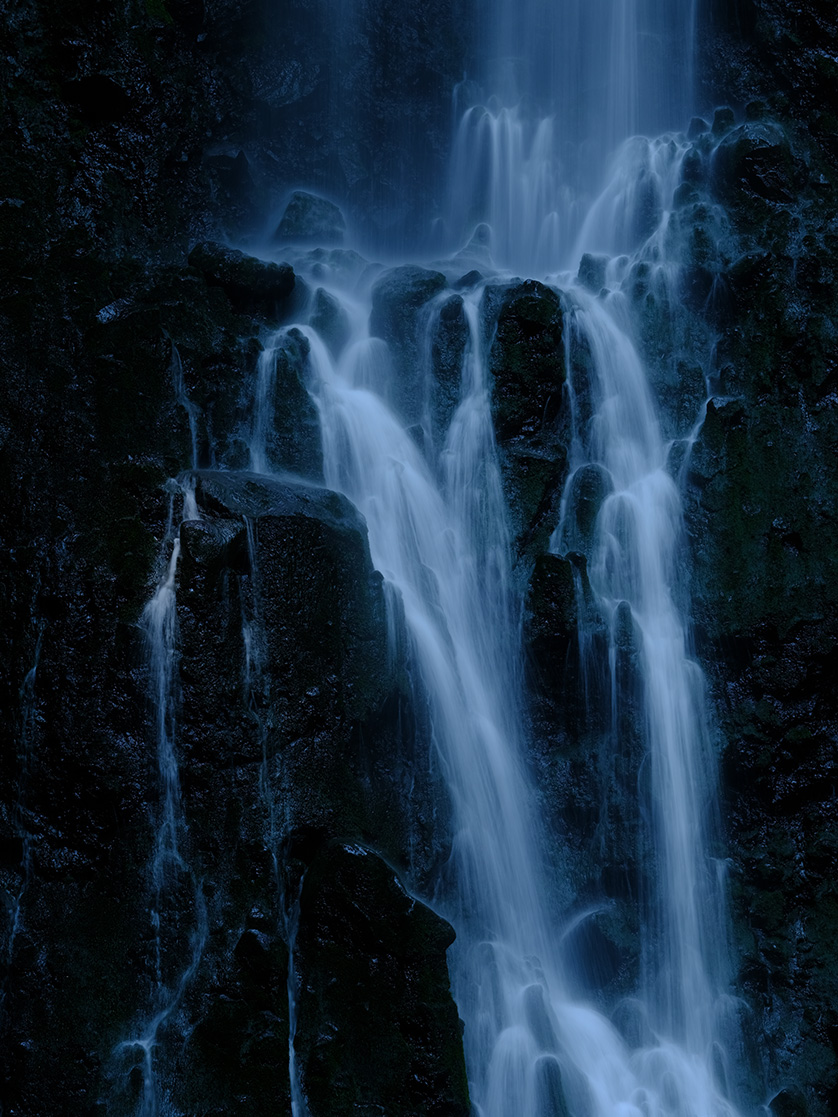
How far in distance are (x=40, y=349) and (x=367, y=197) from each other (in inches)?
328

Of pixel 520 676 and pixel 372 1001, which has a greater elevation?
pixel 520 676

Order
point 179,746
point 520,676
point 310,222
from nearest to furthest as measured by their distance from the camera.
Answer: point 179,746
point 520,676
point 310,222

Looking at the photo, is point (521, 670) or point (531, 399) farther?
point (531, 399)

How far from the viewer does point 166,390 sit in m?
11.0

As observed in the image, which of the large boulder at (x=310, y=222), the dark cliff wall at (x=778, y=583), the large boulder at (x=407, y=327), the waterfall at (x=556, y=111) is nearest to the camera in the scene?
the dark cliff wall at (x=778, y=583)

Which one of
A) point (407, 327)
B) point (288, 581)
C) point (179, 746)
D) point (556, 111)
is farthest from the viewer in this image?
point (556, 111)

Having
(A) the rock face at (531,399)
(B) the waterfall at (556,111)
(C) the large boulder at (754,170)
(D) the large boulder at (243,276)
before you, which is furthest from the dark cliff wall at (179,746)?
(C) the large boulder at (754,170)

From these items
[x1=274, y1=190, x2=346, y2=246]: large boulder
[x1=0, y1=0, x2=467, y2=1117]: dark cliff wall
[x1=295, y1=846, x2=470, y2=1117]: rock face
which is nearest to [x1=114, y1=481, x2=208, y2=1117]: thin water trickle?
[x1=0, y1=0, x2=467, y2=1117]: dark cliff wall

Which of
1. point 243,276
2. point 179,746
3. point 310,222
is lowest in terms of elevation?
point 179,746

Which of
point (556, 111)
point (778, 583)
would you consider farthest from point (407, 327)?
point (556, 111)

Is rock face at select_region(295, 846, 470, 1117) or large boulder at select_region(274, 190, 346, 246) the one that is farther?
large boulder at select_region(274, 190, 346, 246)

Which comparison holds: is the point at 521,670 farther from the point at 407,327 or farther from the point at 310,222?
the point at 310,222

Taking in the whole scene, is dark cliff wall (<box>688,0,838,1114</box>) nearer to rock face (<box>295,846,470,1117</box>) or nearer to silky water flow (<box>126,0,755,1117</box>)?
silky water flow (<box>126,0,755,1117</box>)

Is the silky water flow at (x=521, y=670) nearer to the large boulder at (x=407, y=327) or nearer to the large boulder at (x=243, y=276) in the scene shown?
the large boulder at (x=407, y=327)
